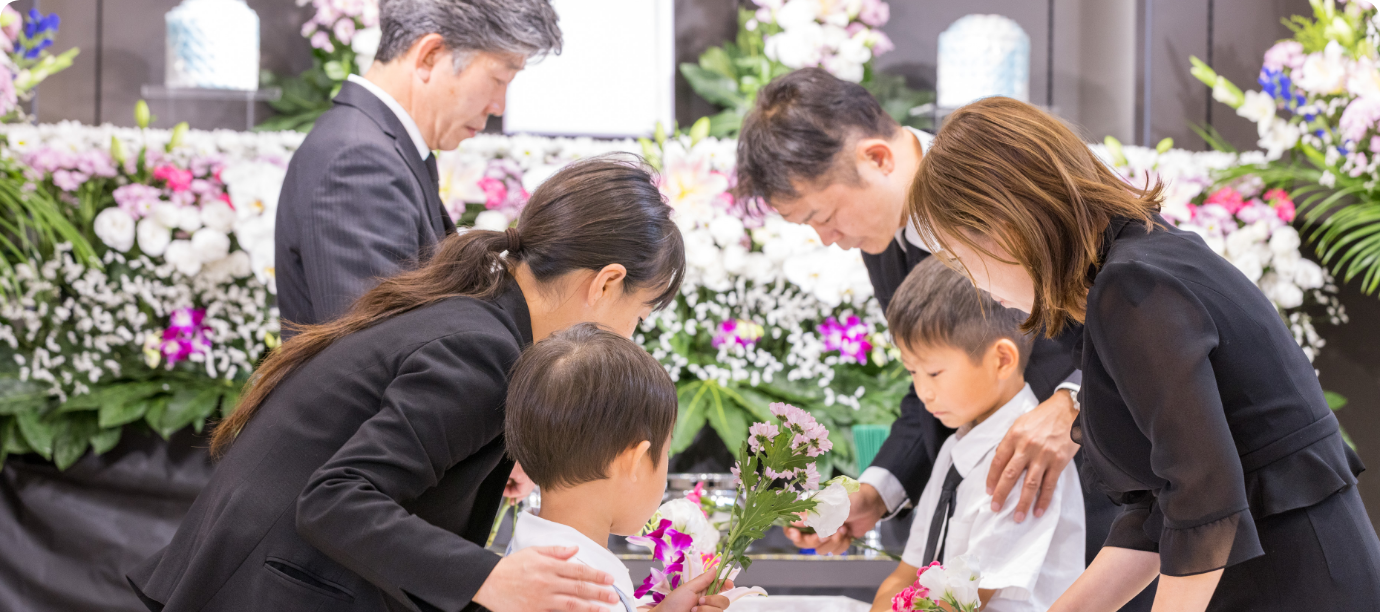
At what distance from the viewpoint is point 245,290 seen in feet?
8.92

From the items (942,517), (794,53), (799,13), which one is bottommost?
(942,517)

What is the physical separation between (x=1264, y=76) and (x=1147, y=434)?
2.52 metres

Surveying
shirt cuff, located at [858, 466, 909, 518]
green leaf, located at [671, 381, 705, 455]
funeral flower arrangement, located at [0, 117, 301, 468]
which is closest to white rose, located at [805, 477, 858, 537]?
shirt cuff, located at [858, 466, 909, 518]

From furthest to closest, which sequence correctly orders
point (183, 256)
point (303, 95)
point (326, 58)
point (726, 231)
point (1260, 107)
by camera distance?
point (303, 95) < point (326, 58) < point (1260, 107) < point (726, 231) < point (183, 256)

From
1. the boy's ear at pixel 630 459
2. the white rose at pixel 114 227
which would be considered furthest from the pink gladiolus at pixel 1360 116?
the white rose at pixel 114 227

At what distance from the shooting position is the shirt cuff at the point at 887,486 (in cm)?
203

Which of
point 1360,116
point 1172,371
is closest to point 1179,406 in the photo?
point 1172,371

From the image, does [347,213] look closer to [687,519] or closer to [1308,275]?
[687,519]

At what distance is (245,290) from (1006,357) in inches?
76.9

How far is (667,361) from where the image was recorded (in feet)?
9.29

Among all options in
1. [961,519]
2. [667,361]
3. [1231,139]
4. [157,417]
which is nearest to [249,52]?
[157,417]

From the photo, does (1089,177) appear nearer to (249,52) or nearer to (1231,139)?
(1231,139)

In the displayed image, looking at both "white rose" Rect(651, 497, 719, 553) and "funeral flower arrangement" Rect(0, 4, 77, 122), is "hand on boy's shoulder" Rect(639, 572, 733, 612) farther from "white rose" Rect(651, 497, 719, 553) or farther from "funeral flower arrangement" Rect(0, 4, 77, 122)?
"funeral flower arrangement" Rect(0, 4, 77, 122)

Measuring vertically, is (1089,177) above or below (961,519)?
above
